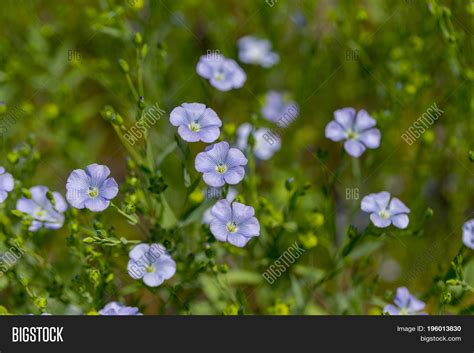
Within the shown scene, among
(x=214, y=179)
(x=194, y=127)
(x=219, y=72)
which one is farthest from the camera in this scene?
(x=219, y=72)

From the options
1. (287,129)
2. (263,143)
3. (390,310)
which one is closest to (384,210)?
(390,310)

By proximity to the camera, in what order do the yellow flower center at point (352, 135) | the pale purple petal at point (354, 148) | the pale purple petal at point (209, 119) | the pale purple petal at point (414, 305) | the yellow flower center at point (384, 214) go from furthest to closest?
the yellow flower center at point (352, 135), the pale purple petal at point (354, 148), the pale purple petal at point (414, 305), the yellow flower center at point (384, 214), the pale purple petal at point (209, 119)

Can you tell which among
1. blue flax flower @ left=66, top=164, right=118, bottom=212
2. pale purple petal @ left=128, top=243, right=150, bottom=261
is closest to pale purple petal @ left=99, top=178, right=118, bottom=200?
blue flax flower @ left=66, top=164, right=118, bottom=212

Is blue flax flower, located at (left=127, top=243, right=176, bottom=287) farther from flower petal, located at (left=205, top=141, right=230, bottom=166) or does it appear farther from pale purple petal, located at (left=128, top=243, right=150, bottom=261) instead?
flower petal, located at (left=205, top=141, right=230, bottom=166)

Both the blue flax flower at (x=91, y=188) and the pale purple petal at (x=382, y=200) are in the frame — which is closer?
the blue flax flower at (x=91, y=188)

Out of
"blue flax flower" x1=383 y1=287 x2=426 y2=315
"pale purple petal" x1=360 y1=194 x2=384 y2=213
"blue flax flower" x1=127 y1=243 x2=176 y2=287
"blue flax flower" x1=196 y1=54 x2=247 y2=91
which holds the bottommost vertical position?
"blue flax flower" x1=127 y1=243 x2=176 y2=287

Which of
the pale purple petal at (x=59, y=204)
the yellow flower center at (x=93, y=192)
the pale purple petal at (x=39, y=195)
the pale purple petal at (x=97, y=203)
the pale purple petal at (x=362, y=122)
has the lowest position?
the pale purple petal at (x=39, y=195)

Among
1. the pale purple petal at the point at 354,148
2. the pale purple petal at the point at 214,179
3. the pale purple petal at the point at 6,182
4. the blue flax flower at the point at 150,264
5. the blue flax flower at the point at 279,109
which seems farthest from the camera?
the blue flax flower at the point at 279,109

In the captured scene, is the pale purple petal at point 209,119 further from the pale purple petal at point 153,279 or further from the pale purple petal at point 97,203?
the pale purple petal at point 153,279

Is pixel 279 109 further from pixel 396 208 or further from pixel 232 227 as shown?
pixel 232 227

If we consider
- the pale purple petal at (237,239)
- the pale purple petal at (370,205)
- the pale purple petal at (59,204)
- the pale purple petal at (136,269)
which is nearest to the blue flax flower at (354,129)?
the pale purple petal at (370,205)

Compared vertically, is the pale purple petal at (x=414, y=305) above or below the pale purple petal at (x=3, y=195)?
above
